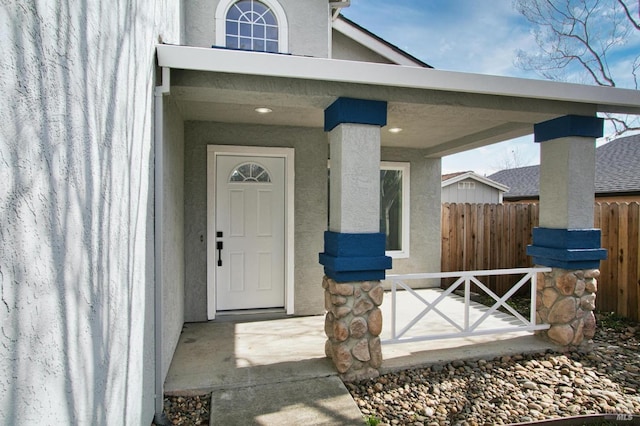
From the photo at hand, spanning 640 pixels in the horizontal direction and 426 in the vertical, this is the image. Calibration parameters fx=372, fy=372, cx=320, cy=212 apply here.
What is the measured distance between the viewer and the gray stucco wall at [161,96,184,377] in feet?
11.0

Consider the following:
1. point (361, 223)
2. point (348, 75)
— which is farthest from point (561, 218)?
point (348, 75)

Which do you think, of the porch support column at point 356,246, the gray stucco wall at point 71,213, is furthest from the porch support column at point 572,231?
the gray stucco wall at point 71,213

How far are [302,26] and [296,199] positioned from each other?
8.91ft

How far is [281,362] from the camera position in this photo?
3736mm

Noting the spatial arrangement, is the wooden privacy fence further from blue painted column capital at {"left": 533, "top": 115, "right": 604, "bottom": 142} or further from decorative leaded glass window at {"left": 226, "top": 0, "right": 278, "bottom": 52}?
decorative leaded glass window at {"left": 226, "top": 0, "right": 278, "bottom": 52}

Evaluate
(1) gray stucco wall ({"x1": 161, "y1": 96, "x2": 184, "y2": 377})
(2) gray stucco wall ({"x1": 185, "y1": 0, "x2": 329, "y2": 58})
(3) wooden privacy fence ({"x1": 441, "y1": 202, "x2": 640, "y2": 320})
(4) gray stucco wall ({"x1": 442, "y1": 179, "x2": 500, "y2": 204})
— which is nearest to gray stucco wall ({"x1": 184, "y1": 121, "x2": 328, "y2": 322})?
(1) gray stucco wall ({"x1": 161, "y1": 96, "x2": 184, "y2": 377})

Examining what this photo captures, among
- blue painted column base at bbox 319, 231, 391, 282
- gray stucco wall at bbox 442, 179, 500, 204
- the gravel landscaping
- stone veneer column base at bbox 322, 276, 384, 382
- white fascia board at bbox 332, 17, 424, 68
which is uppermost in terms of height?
white fascia board at bbox 332, 17, 424, 68

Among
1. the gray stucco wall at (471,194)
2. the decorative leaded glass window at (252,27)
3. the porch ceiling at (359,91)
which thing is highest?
the decorative leaded glass window at (252,27)

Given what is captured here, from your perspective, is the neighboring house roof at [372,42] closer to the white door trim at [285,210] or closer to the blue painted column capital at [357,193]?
the white door trim at [285,210]

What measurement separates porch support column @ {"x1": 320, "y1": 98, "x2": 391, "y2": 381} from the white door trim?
1.74 metres

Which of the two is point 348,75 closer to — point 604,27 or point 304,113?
point 304,113

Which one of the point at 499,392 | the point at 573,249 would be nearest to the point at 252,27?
the point at 573,249

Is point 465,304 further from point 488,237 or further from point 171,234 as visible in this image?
point 488,237

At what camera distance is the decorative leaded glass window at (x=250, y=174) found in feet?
17.4
